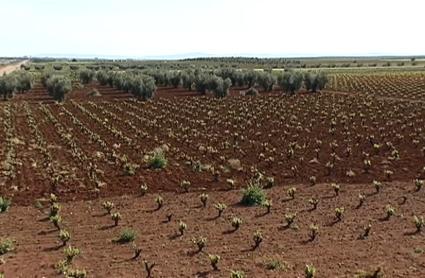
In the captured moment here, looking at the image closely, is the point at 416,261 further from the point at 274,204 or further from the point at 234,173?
the point at 234,173

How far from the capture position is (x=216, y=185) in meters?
21.7

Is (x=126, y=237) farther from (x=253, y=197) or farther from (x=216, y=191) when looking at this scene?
(x=216, y=191)

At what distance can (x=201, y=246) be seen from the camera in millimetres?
14094

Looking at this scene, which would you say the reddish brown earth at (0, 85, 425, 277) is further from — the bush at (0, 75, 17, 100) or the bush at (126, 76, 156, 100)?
the bush at (0, 75, 17, 100)

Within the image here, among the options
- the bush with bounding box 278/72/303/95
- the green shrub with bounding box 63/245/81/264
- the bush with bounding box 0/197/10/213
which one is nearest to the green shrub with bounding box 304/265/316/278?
the green shrub with bounding box 63/245/81/264

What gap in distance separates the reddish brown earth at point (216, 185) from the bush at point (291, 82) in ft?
75.9

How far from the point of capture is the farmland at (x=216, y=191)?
13.5 meters

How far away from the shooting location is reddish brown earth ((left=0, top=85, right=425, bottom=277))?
13.5m

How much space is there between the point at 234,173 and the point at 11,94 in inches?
1900

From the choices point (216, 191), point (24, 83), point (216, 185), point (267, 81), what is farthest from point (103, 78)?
point (216, 191)

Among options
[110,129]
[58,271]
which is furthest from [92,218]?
[110,129]

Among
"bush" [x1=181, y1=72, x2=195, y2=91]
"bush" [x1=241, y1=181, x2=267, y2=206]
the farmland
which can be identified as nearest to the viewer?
the farmland

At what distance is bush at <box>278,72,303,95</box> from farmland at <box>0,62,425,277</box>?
24.7m

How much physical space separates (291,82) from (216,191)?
5002 centimetres
